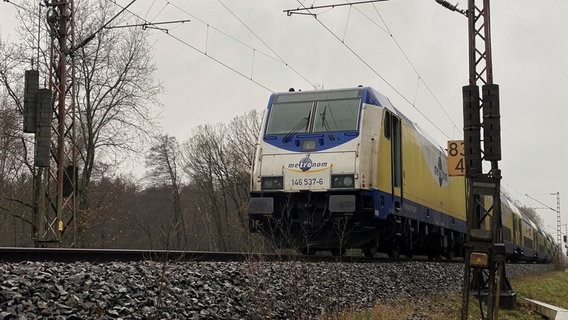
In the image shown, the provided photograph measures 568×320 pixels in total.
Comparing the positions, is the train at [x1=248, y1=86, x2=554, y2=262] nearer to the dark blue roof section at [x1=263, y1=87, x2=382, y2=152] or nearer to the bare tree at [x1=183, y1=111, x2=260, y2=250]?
the dark blue roof section at [x1=263, y1=87, x2=382, y2=152]

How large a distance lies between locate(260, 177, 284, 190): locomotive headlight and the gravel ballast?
2.26 meters

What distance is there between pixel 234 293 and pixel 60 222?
9.09 metres

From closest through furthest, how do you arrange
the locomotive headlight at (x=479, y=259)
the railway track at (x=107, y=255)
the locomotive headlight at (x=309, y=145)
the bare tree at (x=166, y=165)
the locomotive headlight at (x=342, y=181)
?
1. the railway track at (x=107, y=255)
2. the locomotive headlight at (x=479, y=259)
3. the locomotive headlight at (x=342, y=181)
4. the locomotive headlight at (x=309, y=145)
5. the bare tree at (x=166, y=165)

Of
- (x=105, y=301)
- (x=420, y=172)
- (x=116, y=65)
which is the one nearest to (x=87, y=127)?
(x=116, y=65)

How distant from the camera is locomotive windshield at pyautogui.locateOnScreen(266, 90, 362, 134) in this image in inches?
522

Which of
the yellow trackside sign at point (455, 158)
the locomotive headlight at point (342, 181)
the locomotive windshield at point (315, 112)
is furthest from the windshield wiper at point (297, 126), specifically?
the yellow trackside sign at point (455, 158)

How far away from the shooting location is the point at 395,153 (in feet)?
48.0

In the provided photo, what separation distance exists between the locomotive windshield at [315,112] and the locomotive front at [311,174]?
2cm

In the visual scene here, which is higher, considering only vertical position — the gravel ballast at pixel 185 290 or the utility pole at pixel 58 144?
the utility pole at pixel 58 144

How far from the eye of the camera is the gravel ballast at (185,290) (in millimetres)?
5453

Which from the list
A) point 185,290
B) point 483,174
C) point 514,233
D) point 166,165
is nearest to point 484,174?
point 483,174

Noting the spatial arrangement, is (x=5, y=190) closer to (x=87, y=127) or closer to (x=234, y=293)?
(x=87, y=127)

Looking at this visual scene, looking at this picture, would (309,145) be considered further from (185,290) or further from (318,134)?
(185,290)

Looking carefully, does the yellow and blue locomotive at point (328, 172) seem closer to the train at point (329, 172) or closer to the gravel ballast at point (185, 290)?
the train at point (329, 172)
